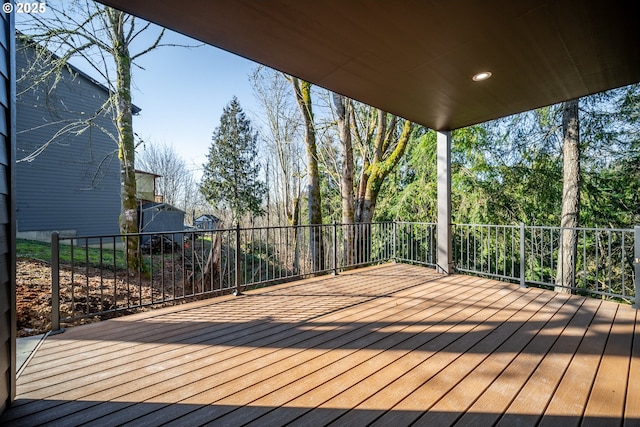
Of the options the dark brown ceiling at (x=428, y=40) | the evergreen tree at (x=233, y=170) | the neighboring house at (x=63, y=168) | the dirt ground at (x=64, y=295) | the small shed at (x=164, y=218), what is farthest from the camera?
the evergreen tree at (x=233, y=170)

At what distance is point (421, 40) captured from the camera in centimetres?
218

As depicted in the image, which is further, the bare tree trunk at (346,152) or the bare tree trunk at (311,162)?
the bare tree trunk at (346,152)

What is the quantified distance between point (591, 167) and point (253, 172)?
51.5ft

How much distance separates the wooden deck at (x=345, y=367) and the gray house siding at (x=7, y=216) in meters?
0.23

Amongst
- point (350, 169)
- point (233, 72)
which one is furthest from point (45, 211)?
point (350, 169)

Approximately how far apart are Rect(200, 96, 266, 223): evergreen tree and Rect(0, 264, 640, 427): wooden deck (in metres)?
15.0

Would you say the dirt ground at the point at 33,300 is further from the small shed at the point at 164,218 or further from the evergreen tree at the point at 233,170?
the evergreen tree at the point at 233,170

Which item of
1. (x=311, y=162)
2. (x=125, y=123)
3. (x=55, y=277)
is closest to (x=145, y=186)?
(x=125, y=123)

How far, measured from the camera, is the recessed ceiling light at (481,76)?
270 cm

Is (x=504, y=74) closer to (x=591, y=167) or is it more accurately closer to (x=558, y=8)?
(x=558, y=8)

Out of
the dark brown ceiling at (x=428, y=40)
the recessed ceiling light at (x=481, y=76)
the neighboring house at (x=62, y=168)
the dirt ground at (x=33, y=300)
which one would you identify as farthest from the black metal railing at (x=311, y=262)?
the neighboring house at (x=62, y=168)

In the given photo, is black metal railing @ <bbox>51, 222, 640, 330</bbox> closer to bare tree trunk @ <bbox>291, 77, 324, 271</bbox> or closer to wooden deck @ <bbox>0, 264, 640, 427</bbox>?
bare tree trunk @ <bbox>291, 77, 324, 271</bbox>

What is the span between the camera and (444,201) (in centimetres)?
457

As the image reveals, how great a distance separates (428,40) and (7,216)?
2895 millimetres
